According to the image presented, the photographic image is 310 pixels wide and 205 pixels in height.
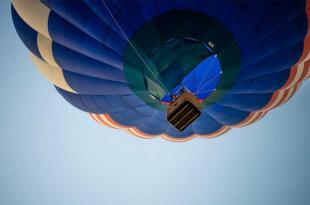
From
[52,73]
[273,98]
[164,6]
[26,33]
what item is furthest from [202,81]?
[26,33]

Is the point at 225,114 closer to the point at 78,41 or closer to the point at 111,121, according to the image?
the point at 111,121

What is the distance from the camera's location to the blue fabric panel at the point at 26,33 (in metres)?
5.48

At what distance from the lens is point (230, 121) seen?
6359mm

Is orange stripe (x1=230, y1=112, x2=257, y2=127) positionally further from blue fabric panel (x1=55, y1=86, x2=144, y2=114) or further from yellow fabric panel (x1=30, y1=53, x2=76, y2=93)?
yellow fabric panel (x1=30, y1=53, x2=76, y2=93)

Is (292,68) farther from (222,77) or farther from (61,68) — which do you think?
(61,68)

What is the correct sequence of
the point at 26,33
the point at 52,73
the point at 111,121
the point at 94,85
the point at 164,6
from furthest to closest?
the point at 111,121, the point at 52,73, the point at 94,85, the point at 26,33, the point at 164,6

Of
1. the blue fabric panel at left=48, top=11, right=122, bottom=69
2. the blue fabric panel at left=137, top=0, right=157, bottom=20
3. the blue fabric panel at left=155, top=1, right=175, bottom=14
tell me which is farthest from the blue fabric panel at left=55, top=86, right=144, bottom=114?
the blue fabric panel at left=155, top=1, right=175, bottom=14

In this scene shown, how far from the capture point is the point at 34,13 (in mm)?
5102

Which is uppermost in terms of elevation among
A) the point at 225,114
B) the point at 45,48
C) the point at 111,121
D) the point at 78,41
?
the point at 45,48

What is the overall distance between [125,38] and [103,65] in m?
0.57

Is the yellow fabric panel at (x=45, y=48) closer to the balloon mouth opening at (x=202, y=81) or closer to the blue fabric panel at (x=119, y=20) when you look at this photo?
the blue fabric panel at (x=119, y=20)

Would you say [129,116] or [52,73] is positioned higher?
[52,73]

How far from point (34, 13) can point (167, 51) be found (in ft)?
5.82

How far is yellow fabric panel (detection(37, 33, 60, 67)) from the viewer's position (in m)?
5.42
